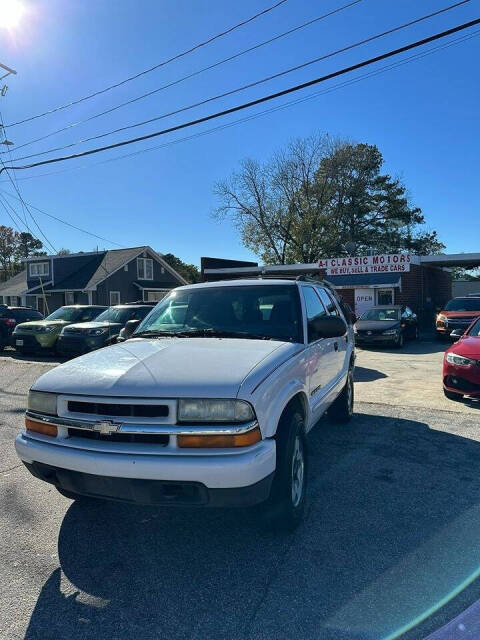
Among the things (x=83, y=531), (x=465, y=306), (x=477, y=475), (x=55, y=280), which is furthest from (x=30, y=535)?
(x=55, y=280)

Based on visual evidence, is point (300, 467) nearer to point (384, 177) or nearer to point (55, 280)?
point (55, 280)

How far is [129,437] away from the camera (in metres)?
2.87

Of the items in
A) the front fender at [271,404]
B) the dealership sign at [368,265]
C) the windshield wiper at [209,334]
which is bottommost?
the front fender at [271,404]

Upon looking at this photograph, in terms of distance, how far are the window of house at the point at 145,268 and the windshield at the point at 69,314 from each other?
21642 millimetres

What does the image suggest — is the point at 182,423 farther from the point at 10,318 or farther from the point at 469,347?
the point at 10,318

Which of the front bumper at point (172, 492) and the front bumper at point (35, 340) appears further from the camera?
the front bumper at point (35, 340)

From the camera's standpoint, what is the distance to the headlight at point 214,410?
2.78 m

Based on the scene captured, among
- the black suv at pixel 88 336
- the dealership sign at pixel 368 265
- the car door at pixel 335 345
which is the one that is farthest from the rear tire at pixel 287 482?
the dealership sign at pixel 368 265

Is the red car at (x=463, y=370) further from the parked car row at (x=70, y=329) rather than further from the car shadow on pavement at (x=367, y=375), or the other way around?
the parked car row at (x=70, y=329)

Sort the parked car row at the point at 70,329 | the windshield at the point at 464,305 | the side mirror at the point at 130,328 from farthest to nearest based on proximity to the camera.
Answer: the windshield at the point at 464,305 < the parked car row at the point at 70,329 < the side mirror at the point at 130,328

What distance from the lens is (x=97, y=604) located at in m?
2.63

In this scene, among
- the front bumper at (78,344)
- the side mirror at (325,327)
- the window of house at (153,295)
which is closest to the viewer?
the side mirror at (325,327)

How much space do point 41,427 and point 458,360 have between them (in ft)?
20.0

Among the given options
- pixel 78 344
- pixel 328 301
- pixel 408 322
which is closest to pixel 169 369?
pixel 328 301
